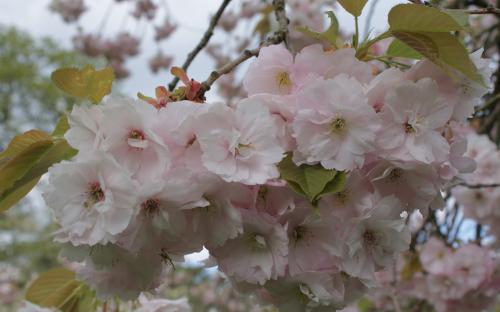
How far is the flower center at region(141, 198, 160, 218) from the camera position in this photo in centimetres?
68

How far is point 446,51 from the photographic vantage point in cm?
74

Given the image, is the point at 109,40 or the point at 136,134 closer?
the point at 136,134

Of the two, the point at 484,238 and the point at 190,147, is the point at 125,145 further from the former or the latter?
the point at 484,238

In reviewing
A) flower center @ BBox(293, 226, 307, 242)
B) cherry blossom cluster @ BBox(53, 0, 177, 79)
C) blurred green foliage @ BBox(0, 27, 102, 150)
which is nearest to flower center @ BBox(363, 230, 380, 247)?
flower center @ BBox(293, 226, 307, 242)

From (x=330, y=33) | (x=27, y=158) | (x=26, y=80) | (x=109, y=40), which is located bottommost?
(x=26, y=80)

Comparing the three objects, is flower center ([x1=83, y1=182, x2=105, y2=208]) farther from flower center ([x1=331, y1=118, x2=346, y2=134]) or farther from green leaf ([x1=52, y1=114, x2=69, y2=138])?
flower center ([x1=331, y1=118, x2=346, y2=134])

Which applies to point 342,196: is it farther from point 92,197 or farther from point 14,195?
point 14,195

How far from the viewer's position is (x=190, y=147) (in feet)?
2.27

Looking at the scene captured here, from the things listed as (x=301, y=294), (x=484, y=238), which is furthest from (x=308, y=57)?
(x=484, y=238)

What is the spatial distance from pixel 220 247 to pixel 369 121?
10.2 inches

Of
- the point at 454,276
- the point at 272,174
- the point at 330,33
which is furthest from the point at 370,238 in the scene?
the point at 454,276

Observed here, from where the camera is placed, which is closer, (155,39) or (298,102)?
(298,102)

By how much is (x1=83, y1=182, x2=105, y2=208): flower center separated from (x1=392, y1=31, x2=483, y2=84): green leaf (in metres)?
0.46

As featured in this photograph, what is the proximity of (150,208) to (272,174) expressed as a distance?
15cm
